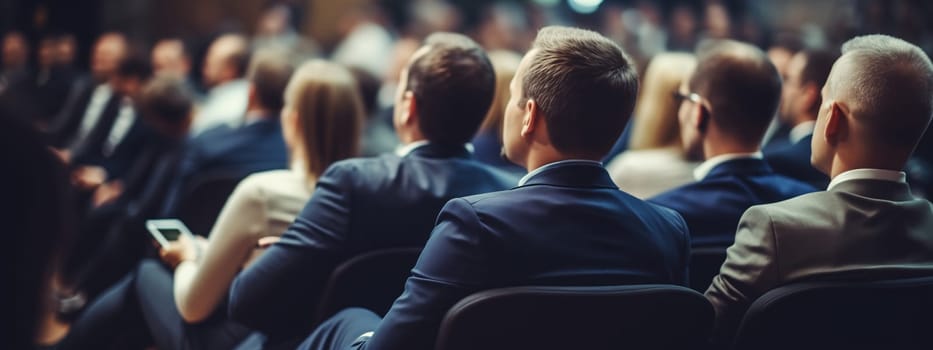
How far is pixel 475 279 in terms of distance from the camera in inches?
59.2

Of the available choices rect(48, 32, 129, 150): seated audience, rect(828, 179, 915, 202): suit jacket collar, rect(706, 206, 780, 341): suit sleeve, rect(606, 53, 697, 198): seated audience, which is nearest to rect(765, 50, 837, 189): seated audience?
rect(606, 53, 697, 198): seated audience

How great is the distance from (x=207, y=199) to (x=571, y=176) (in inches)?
71.1

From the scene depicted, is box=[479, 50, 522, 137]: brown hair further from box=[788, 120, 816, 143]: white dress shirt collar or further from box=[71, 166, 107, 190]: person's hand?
box=[71, 166, 107, 190]: person's hand

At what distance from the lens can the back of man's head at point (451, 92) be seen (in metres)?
2.24

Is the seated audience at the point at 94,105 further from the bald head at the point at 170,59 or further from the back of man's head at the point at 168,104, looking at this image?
the back of man's head at the point at 168,104

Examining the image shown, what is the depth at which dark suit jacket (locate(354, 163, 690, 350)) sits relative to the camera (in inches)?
59.6

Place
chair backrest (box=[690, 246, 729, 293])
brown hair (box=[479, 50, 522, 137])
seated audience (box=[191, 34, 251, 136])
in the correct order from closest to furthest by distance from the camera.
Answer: chair backrest (box=[690, 246, 729, 293]) < brown hair (box=[479, 50, 522, 137]) < seated audience (box=[191, 34, 251, 136])

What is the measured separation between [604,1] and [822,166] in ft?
31.5

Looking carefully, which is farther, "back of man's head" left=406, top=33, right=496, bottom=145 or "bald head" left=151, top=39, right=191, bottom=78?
"bald head" left=151, top=39, right=191, bottom=78

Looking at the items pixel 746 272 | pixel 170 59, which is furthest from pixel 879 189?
pixel 170 59

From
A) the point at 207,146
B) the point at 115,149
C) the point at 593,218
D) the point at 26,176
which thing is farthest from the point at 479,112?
the point at 115,149

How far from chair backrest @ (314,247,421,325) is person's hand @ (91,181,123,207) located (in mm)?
3036

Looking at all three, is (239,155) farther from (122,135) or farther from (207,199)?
(122,135)

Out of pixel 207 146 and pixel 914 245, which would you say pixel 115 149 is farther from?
pixel 914 245
